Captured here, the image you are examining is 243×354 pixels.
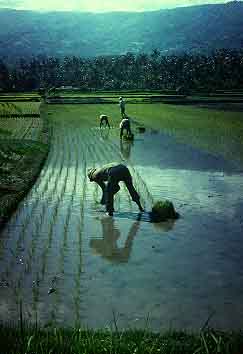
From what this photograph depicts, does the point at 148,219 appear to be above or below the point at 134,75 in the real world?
below

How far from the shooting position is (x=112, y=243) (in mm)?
8930

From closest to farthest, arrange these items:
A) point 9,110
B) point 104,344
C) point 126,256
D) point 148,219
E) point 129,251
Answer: point 104,344 → point 126,256 → point 129,251 → point 148,219 → point 9,110

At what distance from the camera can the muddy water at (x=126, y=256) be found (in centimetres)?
627

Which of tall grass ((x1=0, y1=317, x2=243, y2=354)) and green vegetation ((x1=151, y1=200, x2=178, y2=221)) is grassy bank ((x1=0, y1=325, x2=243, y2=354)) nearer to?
tall grass ((x1=0, y1=317, x2=243, y2=354))

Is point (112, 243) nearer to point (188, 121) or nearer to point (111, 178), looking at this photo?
point (111, 178)

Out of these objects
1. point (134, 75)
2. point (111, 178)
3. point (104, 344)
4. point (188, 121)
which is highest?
point (134, 75)

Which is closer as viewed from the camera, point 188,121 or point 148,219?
point 148,219

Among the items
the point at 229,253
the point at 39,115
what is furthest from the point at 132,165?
the point at 39,115

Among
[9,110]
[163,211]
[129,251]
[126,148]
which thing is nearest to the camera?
[129,251]

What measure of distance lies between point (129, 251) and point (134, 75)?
71337 mm

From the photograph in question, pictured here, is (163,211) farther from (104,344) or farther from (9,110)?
(9,110)

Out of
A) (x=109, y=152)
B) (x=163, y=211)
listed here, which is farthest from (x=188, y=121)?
(x=163, y=211)

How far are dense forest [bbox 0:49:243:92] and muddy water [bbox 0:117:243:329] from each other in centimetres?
4929

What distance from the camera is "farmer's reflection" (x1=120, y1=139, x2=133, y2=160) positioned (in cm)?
1819
